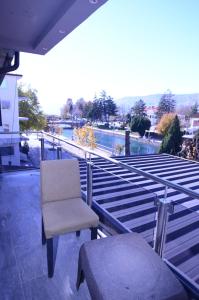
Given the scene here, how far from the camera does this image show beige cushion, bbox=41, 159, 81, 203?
79.0 inches

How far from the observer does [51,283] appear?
158 centimetres

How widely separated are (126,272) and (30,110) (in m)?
19.0

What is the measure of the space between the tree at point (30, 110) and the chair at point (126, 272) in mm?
18370

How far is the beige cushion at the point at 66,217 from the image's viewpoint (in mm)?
1661

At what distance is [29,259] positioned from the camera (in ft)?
5.99

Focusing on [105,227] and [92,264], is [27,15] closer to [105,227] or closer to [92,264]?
[92,264]

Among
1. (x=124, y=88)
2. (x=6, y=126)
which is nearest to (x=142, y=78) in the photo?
(x=124, y=88)

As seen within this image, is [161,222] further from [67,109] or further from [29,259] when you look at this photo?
[67,109]

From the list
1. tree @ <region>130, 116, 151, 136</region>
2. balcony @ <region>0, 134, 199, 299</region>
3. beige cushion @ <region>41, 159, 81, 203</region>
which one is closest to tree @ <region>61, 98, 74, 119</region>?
tree @ <region>130, 116, 151, 136</region>

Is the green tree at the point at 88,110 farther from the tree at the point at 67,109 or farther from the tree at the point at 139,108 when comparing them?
the tree at the point at 139,108

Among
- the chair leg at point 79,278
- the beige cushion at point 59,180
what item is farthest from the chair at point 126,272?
the beige cushion at point 59,180

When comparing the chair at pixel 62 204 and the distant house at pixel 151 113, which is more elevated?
the distant house at pixel 151 113

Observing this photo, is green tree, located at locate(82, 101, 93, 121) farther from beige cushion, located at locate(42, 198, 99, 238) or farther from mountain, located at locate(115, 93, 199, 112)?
beige cushion, located at locate(42, 198, 99, 238)

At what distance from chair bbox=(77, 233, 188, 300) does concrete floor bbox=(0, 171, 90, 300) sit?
0.23 metres
